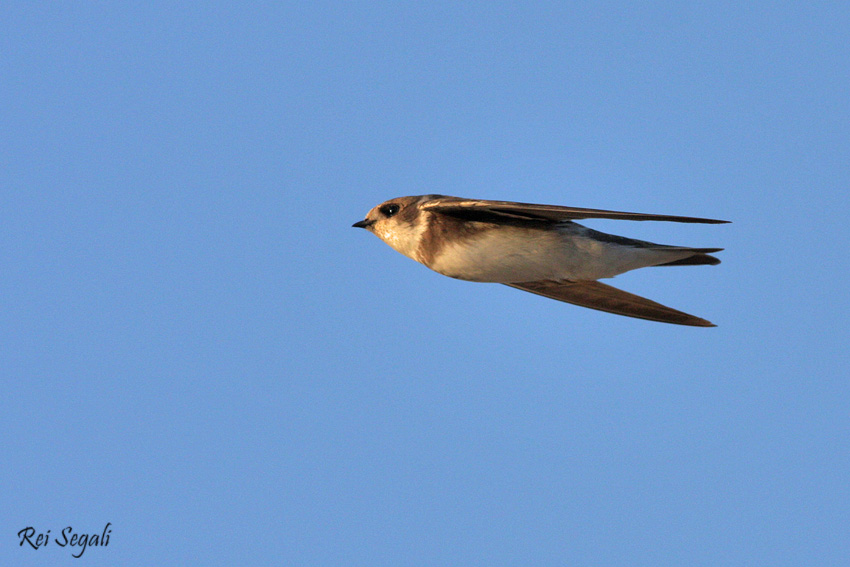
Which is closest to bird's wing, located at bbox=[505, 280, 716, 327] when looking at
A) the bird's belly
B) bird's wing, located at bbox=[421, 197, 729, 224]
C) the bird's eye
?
the bird's belly

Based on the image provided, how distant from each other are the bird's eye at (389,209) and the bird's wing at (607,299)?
1.83 m

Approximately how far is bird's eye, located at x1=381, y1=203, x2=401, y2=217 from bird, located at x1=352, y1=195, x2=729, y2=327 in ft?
0.06

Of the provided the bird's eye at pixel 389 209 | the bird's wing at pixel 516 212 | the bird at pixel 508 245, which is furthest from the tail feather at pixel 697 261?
the bird's eye at pixel 389 209

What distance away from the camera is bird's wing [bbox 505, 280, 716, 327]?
29.2 ft

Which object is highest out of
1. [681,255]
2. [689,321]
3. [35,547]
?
[681,255]

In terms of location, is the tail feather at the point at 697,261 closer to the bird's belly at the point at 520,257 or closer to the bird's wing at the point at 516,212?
the bird's belly at the point at 520,257

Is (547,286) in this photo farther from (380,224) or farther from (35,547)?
(35,547)

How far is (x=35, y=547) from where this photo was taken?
8.39m

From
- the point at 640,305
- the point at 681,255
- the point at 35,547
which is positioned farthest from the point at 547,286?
the point at 35,547

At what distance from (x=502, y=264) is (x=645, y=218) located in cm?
201

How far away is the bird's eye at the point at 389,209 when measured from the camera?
28.1 ft

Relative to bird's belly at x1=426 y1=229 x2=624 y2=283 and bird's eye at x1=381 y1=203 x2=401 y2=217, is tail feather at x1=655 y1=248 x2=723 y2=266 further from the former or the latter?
bird's eye at x1=381 y1=203 x2=401 y2=217

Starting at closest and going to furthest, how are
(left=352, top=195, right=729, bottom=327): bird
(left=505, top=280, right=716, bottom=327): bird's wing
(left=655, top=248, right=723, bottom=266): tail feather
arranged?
(left=352, top=195, right=729, bottom=327): bird
(left=655, top=248, right=723, bottom=266): tail feather
(left=505, top=280, right=716, bottom=327): bird's wing

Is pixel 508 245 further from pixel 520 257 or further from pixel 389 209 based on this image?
pixel 389 209
